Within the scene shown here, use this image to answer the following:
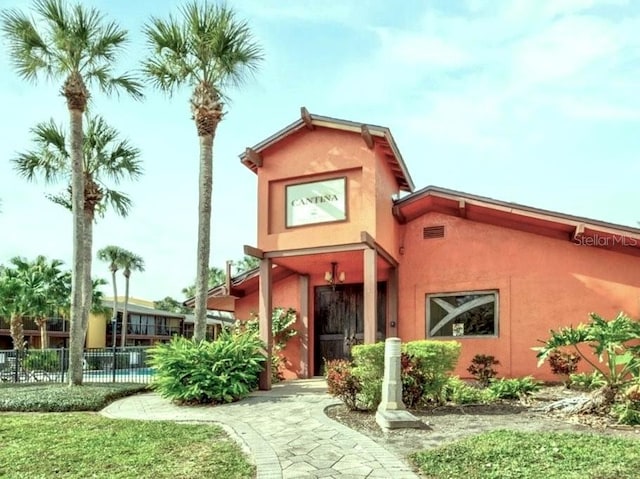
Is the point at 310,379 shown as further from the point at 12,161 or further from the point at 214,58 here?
the point at 12,161

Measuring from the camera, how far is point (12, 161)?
1558 centimetres

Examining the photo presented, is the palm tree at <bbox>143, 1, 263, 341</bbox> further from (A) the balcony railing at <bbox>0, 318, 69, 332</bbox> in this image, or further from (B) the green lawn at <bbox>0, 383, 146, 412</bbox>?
(A) the balcony railing at <bbox>0, 318, 69, 332</bbox>

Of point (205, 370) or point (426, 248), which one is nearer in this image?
point (205, 370)

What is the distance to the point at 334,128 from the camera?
39.5 ft

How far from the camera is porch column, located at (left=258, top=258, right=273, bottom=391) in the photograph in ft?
38.0

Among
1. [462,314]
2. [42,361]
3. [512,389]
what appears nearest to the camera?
[512,389]

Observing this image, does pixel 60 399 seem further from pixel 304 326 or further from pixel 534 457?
pixel 534 457

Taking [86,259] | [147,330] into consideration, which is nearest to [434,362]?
[86,259]

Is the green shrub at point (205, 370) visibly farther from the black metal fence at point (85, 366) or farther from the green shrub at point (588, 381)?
the green shrub at point (588, 381)

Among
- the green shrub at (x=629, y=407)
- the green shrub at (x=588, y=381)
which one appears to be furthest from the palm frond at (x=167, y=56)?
the green shrub at (x=629, y=407)

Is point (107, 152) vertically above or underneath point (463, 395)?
above

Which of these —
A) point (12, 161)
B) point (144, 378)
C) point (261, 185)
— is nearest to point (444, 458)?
point (261, 185)

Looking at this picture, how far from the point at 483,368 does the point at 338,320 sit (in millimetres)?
4185

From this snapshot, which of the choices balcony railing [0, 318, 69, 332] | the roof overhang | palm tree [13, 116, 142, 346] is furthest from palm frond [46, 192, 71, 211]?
balcony railing [0, 318, 69, 332]
